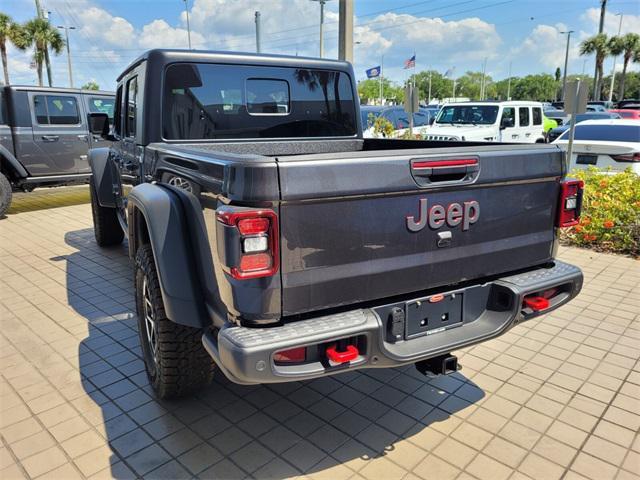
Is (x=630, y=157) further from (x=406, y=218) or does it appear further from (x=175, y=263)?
(x=175, y=263)

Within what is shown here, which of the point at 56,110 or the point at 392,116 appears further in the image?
the point at 392,116

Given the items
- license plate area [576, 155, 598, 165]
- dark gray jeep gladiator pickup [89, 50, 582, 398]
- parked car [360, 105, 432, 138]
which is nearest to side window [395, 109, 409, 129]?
parked car [360, 105, 432, 138]

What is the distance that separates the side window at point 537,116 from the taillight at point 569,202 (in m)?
12.3

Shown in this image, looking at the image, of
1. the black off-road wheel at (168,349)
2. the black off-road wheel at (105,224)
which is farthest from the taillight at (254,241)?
the black off-road wheel at (105,224)

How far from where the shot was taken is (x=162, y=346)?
110 inches

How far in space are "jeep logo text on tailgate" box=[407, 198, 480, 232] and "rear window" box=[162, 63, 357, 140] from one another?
1904mm

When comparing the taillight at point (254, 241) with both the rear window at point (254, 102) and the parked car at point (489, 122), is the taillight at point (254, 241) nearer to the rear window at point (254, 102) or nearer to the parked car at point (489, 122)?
the rear window at point (254, 102)

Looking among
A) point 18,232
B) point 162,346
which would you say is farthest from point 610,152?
point 18,232

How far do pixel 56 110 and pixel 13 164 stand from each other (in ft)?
4.20

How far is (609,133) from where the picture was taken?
8.98 m

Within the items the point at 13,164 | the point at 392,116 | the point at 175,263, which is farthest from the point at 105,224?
the point at 392,116

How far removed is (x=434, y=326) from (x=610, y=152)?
7.21 meters

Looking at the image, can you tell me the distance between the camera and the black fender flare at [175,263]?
8.16 ft

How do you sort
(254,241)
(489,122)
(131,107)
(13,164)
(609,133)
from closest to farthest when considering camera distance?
(254,241) < (131,107) < (13,164) < (609,133) < (489,122)
